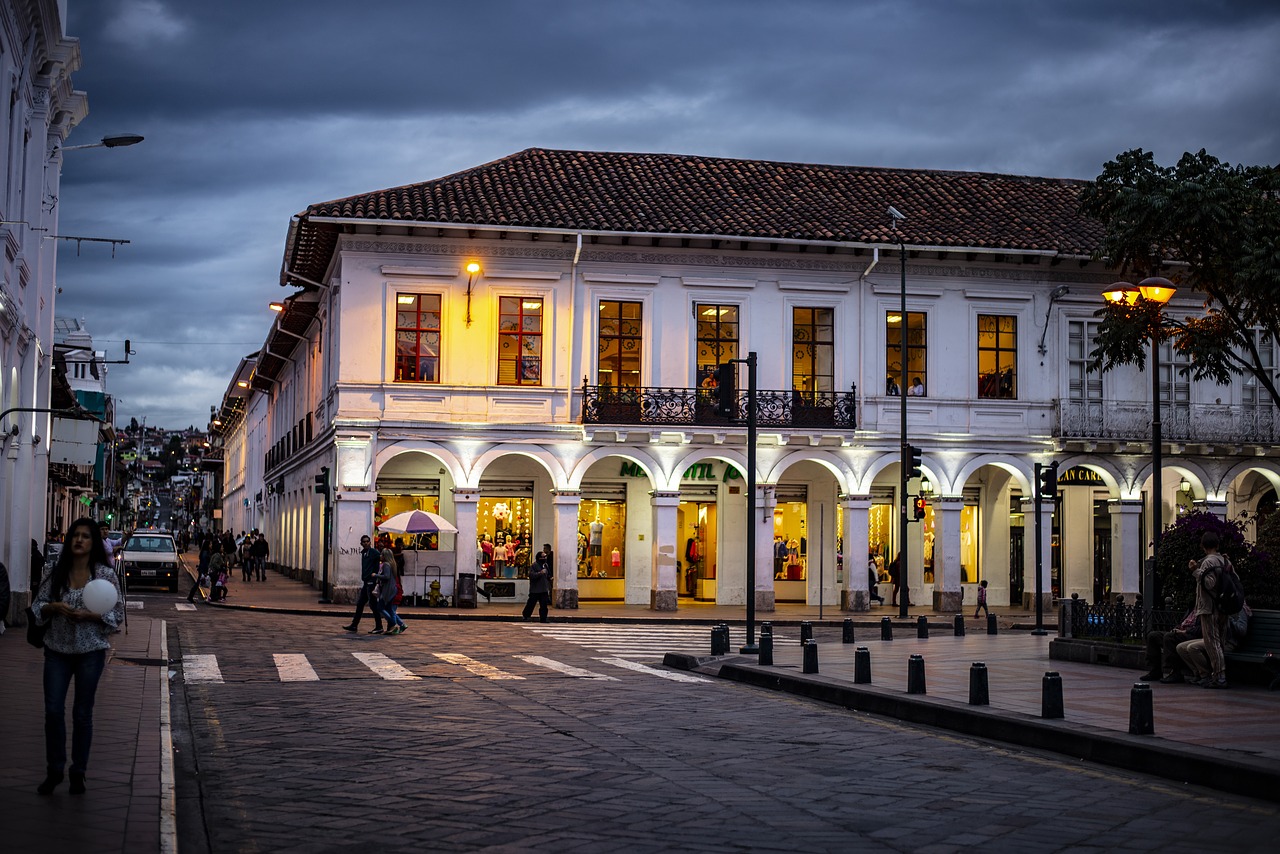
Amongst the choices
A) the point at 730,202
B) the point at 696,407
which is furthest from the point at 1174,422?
the point at 730,202

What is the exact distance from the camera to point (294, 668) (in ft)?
64.2

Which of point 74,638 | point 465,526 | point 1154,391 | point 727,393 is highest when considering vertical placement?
point 727,393

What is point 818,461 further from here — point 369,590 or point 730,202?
point 369,590

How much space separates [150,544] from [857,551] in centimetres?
2203

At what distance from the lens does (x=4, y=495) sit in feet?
77.4

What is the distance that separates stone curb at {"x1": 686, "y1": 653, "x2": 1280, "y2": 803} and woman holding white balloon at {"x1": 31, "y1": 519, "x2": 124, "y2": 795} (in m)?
7.80

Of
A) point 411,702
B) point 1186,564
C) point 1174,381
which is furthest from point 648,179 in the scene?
point 411,702

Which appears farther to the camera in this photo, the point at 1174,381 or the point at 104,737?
the point at 1174,381

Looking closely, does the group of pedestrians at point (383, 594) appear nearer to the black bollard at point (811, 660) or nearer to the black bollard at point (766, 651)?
the black bollard at point (766, 651)

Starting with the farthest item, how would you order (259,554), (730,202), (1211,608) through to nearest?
(259,554), (730,202), (1211,608)

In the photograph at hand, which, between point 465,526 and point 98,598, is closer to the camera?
point 98,598

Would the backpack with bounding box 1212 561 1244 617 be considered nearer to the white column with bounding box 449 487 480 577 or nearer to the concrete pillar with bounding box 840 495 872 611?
the concrete pillar with bounding box 840 495 872 611

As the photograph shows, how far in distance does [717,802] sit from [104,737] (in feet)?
17.1

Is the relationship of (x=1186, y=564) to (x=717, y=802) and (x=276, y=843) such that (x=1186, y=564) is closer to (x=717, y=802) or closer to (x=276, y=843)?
(x=717, y=802)
